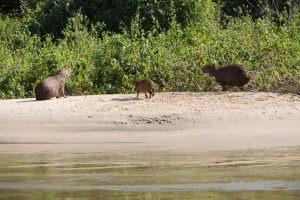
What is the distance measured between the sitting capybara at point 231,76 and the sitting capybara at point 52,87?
272 centimetres

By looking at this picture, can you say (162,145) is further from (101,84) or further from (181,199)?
(101,84)

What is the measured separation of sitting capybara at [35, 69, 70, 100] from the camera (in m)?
14.8

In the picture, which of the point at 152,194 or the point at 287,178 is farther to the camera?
the point at 287,178

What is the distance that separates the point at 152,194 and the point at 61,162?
2769 millimetres

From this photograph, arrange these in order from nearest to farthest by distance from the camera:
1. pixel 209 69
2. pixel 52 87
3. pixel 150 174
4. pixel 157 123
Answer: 1. pixel 150 174
2. pixel 157 123
3. pixel 52 87
4. pixel 209 69

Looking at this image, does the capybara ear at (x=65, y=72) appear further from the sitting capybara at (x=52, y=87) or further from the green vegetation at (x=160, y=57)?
the green vegetation at (x=160, y=57)

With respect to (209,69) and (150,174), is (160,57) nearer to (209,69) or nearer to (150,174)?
(209,69)

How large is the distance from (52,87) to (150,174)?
6887 millimetres

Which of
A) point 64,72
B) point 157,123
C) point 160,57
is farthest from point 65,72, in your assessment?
point 157,123

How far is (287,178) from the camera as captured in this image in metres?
7.73

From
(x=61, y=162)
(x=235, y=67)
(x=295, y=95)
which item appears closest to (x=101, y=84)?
Result: (x=235, y=67)

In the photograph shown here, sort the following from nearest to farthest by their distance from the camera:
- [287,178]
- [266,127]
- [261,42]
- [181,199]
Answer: [181,199] → [287,178] → [266,127] → [261,42]

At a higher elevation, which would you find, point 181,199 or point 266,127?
point 181,199

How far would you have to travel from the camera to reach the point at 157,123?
1269 cm
